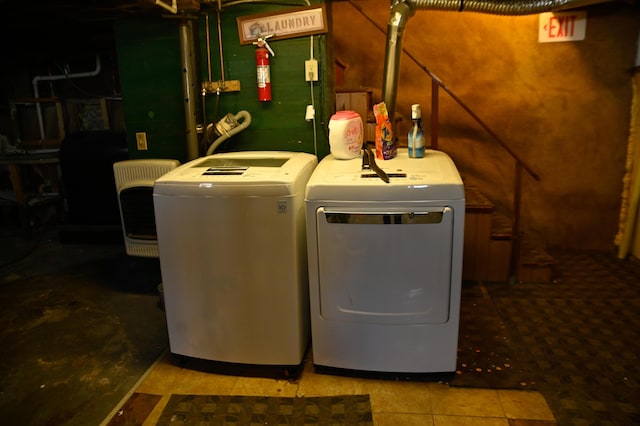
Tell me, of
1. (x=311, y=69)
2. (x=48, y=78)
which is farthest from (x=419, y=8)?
(x=48, y=78)

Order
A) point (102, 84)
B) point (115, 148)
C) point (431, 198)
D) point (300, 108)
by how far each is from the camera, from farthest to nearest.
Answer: point (102, 84), point (115, 148), point (300, 108), point (431, 198)

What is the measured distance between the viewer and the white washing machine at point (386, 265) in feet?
6.07

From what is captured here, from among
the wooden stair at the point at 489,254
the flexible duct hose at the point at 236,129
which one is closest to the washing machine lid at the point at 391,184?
the flexible duct hose at the point at 236,129

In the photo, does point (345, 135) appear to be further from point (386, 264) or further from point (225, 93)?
point (225, 93)


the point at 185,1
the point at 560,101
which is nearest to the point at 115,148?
the point at 185,1

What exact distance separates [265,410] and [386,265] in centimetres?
84

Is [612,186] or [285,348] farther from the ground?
[612,186]

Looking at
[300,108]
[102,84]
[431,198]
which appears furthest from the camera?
[102,84]

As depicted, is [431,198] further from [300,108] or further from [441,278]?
[300,108]

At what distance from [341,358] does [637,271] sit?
2.77 meters

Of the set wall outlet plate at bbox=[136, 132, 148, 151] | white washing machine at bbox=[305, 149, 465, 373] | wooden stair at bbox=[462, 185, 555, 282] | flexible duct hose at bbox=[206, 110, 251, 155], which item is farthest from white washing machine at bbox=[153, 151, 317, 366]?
wooden stair at bbox=[462, 185, 555, 282]

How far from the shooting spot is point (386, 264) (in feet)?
6.34

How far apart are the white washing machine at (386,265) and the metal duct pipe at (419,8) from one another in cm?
83

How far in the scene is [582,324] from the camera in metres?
2.61
